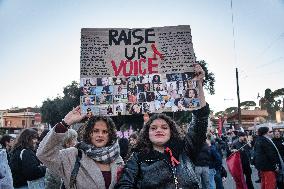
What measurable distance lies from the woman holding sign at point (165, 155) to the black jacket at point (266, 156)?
5.66 meters

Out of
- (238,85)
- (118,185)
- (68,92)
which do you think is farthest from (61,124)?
(68,92)

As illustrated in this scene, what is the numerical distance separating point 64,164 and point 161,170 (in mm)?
814

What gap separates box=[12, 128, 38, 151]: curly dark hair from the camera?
5977 mm

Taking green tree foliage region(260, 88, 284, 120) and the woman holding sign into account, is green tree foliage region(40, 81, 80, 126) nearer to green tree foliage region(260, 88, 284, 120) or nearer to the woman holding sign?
the woman holding sign

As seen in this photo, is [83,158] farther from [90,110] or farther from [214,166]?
[214,166]

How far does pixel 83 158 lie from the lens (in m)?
3.19

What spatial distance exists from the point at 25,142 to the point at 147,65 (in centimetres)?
289

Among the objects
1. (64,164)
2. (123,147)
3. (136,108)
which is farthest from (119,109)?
(123,147)

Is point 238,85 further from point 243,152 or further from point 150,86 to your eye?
point 150,86

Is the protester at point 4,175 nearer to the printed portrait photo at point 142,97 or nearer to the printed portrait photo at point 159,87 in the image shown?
the printed portrait photo at point 142,97

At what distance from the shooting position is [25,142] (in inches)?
236

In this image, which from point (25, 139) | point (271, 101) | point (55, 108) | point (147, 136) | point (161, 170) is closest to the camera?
point (161, 170)

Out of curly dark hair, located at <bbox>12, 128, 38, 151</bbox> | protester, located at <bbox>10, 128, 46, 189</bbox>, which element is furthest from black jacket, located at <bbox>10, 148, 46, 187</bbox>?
curly dark hair, located at <bbox>12, 128, 38, 151</bbox>

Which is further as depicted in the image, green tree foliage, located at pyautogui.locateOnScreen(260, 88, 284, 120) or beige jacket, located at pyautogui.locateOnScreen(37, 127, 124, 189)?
green tree foliage, located at pyautogui.locateOnScreen(260, 88, 284, 120)
